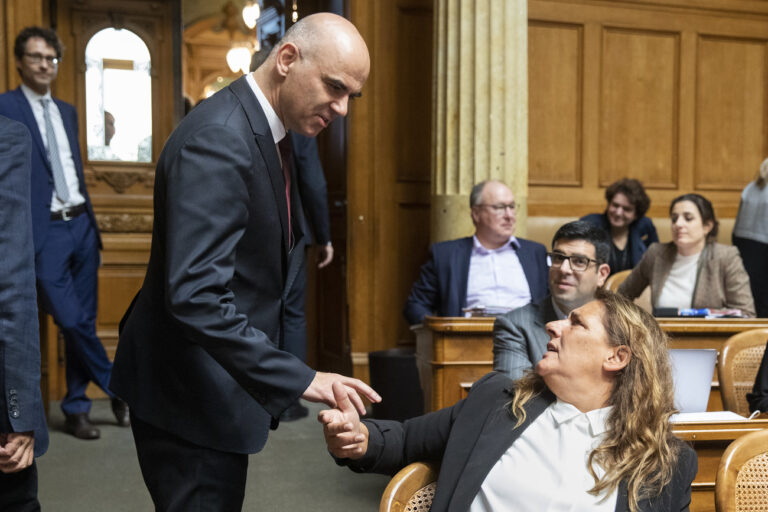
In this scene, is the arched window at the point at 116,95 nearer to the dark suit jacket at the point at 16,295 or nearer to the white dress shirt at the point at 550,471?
the dark suit jacket at the point at 16,295

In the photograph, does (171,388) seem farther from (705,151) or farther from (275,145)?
(705,151)

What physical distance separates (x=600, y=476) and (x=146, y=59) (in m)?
4.83

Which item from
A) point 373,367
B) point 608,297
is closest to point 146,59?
point 373,367

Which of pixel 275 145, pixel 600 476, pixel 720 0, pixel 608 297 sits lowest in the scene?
pixel 600 476

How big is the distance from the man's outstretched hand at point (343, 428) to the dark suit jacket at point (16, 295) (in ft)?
1.79

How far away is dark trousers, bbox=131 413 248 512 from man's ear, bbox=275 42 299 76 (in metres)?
0.69

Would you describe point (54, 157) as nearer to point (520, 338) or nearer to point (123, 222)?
point (123, 222)

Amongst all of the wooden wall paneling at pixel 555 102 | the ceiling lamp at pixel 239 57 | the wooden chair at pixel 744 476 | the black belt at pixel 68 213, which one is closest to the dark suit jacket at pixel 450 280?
the wooden wall paneling at pixel 555 102

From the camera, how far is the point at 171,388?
5.03 ft

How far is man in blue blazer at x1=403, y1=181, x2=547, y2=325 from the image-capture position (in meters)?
4.38

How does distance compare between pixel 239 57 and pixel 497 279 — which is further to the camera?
pixel 239 57

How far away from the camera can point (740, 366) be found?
292cm

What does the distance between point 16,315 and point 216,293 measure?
446 mm

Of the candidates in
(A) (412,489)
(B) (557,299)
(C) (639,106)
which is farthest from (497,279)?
(A) (412,489)
